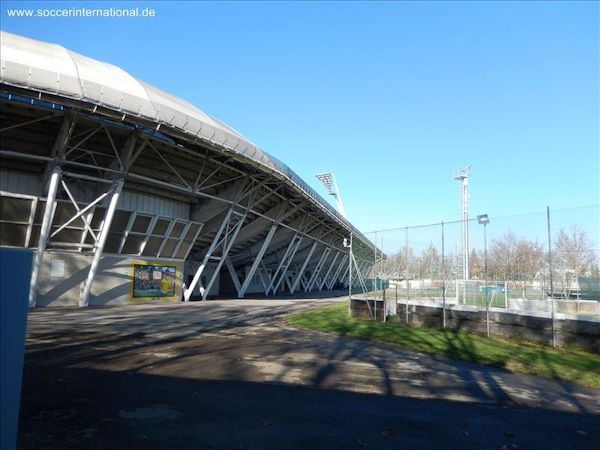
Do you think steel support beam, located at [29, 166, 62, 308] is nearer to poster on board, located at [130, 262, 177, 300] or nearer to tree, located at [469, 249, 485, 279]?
poster on board, located at [130, 262, 177, 300]

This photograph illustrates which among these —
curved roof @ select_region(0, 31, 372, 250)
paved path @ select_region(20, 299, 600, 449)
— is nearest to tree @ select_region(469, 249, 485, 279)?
paved path @ select_region(20, 299, 600, 449)

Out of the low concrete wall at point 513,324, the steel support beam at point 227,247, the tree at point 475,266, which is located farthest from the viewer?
the steel support beam at point 227,247

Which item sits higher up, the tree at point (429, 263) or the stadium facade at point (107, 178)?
the stadium facade at point (107, 178)

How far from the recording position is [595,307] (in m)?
16.5

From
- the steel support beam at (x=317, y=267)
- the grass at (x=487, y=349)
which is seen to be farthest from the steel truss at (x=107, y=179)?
the steel support beam at (x=317, y=267)

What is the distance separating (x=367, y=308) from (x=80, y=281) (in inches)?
597

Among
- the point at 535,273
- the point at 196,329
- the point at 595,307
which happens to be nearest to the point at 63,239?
the point at 196,329

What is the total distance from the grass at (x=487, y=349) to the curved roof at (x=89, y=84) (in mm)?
11029

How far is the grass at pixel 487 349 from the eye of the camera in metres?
9.97

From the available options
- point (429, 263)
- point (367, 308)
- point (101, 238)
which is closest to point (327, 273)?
point (101, 238)

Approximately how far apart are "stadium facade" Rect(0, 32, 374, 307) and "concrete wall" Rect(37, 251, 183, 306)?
0.19 ft

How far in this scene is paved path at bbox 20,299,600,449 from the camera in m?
5.09

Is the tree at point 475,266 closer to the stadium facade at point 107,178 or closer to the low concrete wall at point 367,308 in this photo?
the low concrete wall at point 367,308

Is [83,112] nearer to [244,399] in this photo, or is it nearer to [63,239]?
[63,239]
